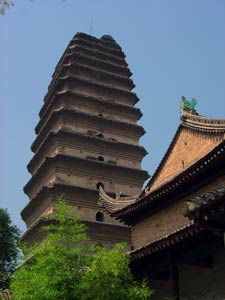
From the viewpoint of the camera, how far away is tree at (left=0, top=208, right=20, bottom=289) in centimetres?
2319

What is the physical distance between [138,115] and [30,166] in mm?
8474

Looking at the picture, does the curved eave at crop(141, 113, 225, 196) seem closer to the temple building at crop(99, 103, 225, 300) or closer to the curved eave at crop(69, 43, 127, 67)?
the temple building at crop(99, 103, 225, 300)

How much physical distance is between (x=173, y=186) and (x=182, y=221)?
1.24m

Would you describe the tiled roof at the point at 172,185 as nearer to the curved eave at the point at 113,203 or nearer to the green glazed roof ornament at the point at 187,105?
the curved eave at the point at 113,203

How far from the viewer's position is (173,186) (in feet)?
49.0

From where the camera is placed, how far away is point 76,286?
1074 cm

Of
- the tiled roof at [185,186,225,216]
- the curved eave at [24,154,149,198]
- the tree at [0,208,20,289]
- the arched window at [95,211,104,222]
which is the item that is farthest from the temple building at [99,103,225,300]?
the curved eave at [24,154,149,198]

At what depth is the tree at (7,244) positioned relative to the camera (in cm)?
2319

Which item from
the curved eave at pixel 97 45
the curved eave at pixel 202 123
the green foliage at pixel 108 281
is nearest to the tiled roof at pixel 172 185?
the curved eave at pixel 202 123

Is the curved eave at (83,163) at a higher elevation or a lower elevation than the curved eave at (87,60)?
lower

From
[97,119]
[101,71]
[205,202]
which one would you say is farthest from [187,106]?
[101,71]

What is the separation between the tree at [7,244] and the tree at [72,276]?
39.3 ft

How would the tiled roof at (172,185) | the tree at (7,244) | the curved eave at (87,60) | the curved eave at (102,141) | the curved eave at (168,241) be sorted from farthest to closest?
the curved eave at (87,60) < the curved eave at (102,141) < the tree at (7,244) < the tiled roof at (172,185) < the curved eave at (168,241)

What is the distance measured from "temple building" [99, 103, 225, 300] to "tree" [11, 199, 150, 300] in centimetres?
150
